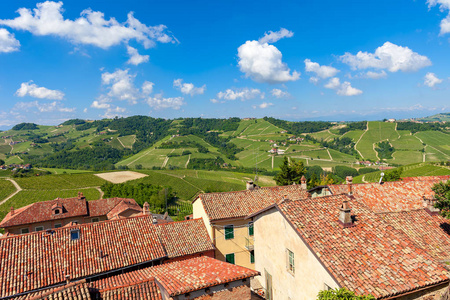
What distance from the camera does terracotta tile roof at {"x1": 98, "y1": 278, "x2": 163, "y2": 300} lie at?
37.3 ft

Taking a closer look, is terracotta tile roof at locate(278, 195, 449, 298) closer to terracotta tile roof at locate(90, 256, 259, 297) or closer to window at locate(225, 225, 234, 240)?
terracotta tile roof at locate(90, 256, 259, 297)

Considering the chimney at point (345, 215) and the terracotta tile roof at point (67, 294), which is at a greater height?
the chimney at point (345, 215)

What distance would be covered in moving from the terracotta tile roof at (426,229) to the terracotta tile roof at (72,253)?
17.0 m

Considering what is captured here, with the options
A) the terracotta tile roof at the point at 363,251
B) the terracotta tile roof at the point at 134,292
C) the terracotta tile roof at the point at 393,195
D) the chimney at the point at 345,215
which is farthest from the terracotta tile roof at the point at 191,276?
the terracotta tile roof at the point at 393,195

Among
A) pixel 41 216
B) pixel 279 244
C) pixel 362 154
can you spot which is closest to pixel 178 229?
pixel 279 244

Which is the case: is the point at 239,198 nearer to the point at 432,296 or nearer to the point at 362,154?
the point at 432,296

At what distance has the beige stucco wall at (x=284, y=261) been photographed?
1200cm

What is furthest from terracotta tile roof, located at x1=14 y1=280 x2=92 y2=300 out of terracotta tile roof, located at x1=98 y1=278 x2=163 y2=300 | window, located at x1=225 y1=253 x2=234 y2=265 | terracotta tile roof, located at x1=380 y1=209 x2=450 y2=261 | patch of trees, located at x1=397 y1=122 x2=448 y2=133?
patch of trees, located at x1=397 y1=122 x2=448 y2=133

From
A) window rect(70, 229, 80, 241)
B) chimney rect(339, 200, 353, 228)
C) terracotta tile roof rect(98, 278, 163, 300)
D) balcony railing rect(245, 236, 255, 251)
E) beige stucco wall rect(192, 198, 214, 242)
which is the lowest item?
balcony railing rect(245, 236, 255, 251)

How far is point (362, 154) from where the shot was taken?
514ft

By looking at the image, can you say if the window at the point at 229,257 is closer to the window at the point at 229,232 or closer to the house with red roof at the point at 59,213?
the window at the point at 229,232

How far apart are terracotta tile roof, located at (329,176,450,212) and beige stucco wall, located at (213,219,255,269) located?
11.7m

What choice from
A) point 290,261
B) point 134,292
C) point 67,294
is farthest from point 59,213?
point 290,261

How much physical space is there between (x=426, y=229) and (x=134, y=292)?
59.3ft
